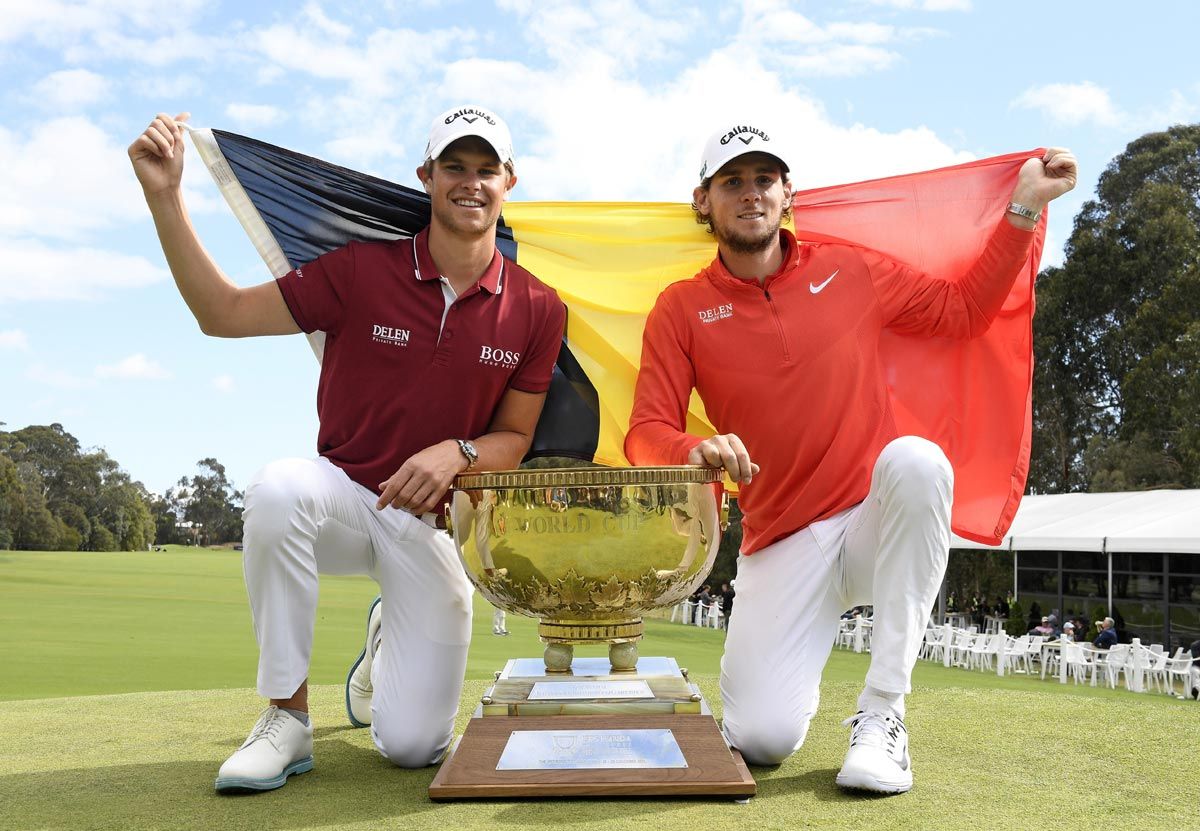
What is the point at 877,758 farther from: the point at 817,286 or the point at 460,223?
the point at 460,223

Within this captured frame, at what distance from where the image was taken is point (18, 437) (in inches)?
2958

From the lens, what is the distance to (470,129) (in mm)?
3779

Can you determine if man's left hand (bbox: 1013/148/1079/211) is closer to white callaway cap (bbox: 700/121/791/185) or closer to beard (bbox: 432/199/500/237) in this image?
white callaway cap (bbox: 700/121/791/185)

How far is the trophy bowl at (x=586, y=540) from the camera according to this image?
10.1 feet

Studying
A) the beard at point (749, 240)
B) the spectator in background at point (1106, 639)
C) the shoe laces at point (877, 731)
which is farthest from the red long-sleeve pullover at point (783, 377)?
the spectator in background at point (1106, 639)

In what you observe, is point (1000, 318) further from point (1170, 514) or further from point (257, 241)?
point (1170, 514)

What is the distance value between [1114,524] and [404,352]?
17.5 meters

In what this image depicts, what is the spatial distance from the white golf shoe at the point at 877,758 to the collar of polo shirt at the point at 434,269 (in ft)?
6.57

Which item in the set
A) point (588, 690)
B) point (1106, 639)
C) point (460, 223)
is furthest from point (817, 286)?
point (1106, 639)

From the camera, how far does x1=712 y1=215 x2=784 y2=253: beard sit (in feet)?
13.4

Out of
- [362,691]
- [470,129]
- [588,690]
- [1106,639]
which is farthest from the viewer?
[1106,639]

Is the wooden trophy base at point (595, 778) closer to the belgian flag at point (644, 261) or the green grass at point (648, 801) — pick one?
the green grass at point (648, 801)

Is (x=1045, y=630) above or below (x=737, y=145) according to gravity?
below

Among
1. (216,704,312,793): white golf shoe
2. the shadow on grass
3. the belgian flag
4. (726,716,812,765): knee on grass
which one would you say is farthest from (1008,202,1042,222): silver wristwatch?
(216,704,312,793): white golf shoe
